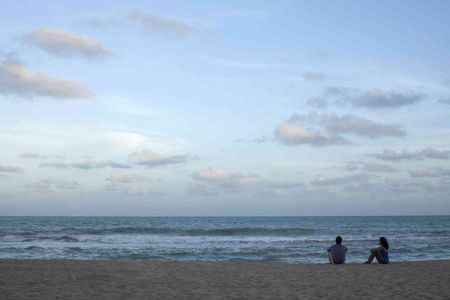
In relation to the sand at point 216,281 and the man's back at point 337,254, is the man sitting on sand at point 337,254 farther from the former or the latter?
the sand at point 216,281

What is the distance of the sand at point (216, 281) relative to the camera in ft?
33.0

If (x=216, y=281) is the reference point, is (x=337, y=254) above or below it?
above

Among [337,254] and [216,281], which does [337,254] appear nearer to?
[337,254]

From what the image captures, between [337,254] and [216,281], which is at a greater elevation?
[337,254]

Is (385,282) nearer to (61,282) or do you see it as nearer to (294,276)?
(294,276)

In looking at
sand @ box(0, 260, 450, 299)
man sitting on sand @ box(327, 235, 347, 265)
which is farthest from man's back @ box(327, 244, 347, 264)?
sand @ box(0, 260, 450, 299)

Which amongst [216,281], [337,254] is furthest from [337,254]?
[216,281]

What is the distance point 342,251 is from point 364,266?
1.23 meters

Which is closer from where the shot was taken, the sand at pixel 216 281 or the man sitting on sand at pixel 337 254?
the sand at pixel 216 281

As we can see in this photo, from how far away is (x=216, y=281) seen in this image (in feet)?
40.1

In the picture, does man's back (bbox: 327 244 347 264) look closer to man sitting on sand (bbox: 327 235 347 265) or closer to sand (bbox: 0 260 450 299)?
man sitting on sand (bbox: 327 235 347 265)

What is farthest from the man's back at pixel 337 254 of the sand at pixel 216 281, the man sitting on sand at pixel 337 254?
the sand at pixel 216 281

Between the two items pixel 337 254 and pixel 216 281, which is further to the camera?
pixel 337 254

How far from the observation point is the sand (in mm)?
10062
